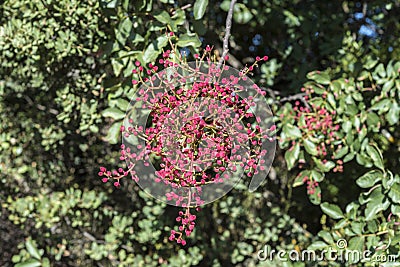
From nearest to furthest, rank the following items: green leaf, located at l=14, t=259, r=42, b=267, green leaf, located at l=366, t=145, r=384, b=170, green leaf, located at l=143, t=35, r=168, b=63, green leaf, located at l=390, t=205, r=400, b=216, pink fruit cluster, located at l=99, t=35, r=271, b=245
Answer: pink fruit cluster, located at l=99, t=35, r=271, b=245
green leaf, located at l=143, t=35, r=168, b=63
green leaf, located at l=390, t=205, r=400, b=216
green leaf, located at l=366, t=145, r=384, b=170
green leaf, located at l=14, t=259, r=42, b=267

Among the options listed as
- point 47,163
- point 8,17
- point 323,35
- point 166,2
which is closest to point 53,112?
point 47,163

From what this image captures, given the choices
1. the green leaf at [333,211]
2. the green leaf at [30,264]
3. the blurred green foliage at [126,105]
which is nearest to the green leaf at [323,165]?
the blurred green foliage at [126,105]

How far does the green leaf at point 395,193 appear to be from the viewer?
1.56 meters

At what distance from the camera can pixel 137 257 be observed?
2312 mm

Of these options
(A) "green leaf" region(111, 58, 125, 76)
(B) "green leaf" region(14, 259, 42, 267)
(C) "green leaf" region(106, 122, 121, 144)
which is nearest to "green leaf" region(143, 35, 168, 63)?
(A) "green leaf" region(111, 58, 125, 76)

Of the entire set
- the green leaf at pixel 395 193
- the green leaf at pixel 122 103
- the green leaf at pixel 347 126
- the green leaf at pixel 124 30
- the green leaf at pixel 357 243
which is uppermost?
the green leaf at pixel 124 30

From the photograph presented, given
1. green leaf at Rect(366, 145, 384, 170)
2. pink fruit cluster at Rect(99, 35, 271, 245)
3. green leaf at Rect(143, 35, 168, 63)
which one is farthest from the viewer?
green leaf at Rect(366, 145, 384, 170)

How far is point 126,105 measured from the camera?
1562 millimetres

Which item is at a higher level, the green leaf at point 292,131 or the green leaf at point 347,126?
the green leaf at point 347,126

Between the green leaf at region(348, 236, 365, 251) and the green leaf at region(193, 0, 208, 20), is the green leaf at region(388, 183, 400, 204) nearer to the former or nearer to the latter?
the green leaf at region(348, 236, 365, 251)

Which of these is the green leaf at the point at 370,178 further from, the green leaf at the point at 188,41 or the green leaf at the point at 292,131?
the green leaf at the point at 188,41

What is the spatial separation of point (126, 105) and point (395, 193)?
0.80m

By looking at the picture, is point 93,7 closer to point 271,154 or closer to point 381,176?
point 271,154

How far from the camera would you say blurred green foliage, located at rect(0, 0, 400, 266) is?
163 cm
